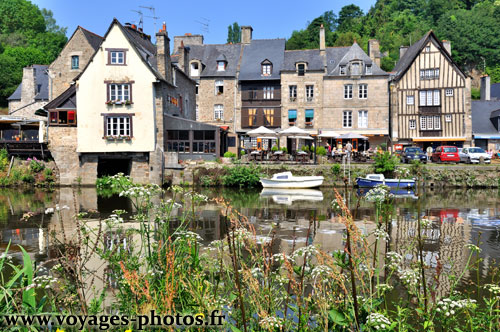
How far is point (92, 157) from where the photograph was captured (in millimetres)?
29312

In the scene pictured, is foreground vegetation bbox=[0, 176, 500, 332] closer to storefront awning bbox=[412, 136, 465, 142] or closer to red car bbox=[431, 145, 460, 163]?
red car bbox=[431, 145, 460, 163]

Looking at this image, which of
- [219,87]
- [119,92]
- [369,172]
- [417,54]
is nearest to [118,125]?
[119,92]

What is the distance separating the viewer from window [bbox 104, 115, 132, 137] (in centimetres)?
2894

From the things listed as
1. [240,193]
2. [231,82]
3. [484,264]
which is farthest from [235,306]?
[231,82]

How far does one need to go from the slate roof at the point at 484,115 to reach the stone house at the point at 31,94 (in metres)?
44.5

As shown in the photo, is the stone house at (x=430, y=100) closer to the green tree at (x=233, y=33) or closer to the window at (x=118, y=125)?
the window at (x=118, y=125)

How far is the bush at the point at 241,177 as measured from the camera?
28531 mm

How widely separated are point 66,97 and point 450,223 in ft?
82.8

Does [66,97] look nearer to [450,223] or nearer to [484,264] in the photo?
[450,223]

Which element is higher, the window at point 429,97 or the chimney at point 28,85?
the chimney at point 28,85

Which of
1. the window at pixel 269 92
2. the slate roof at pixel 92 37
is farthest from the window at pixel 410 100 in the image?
the slate roof at pixel 92 37

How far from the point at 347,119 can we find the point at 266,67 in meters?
9.07

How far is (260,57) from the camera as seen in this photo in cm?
4169

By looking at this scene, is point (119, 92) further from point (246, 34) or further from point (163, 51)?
point (246, 34)
